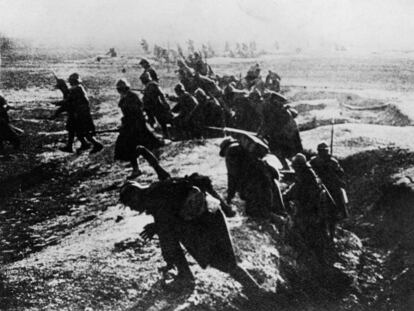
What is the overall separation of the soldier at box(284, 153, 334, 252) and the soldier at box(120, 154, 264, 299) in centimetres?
176

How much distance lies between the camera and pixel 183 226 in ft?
18.2

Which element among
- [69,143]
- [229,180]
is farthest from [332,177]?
[69,143]

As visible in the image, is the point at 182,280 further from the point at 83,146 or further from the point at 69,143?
the point at 83,146

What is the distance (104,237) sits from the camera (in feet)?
23.3

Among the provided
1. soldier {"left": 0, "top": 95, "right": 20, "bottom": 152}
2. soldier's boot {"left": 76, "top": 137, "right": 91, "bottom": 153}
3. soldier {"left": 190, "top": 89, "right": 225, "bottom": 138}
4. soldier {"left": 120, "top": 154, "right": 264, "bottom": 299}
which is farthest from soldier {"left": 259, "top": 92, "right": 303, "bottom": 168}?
soldier {"left": 0, "top": 95, "right": 20, "bottom": 152}

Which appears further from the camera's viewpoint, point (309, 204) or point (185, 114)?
point (185, 114)

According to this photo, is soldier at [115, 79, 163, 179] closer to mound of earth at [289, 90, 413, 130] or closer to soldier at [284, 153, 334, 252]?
soldier at [284, 153, 334, 252]

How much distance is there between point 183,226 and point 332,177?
2.93 meters

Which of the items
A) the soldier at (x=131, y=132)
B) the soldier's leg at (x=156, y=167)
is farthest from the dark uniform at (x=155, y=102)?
the soldier's leg at (x=156, y=167)

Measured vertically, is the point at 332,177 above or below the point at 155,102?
below

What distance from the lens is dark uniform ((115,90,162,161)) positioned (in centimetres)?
970

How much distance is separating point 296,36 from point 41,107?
42263 mm

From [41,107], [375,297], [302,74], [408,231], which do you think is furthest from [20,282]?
[302,74]

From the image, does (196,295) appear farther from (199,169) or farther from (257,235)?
(199,169)
